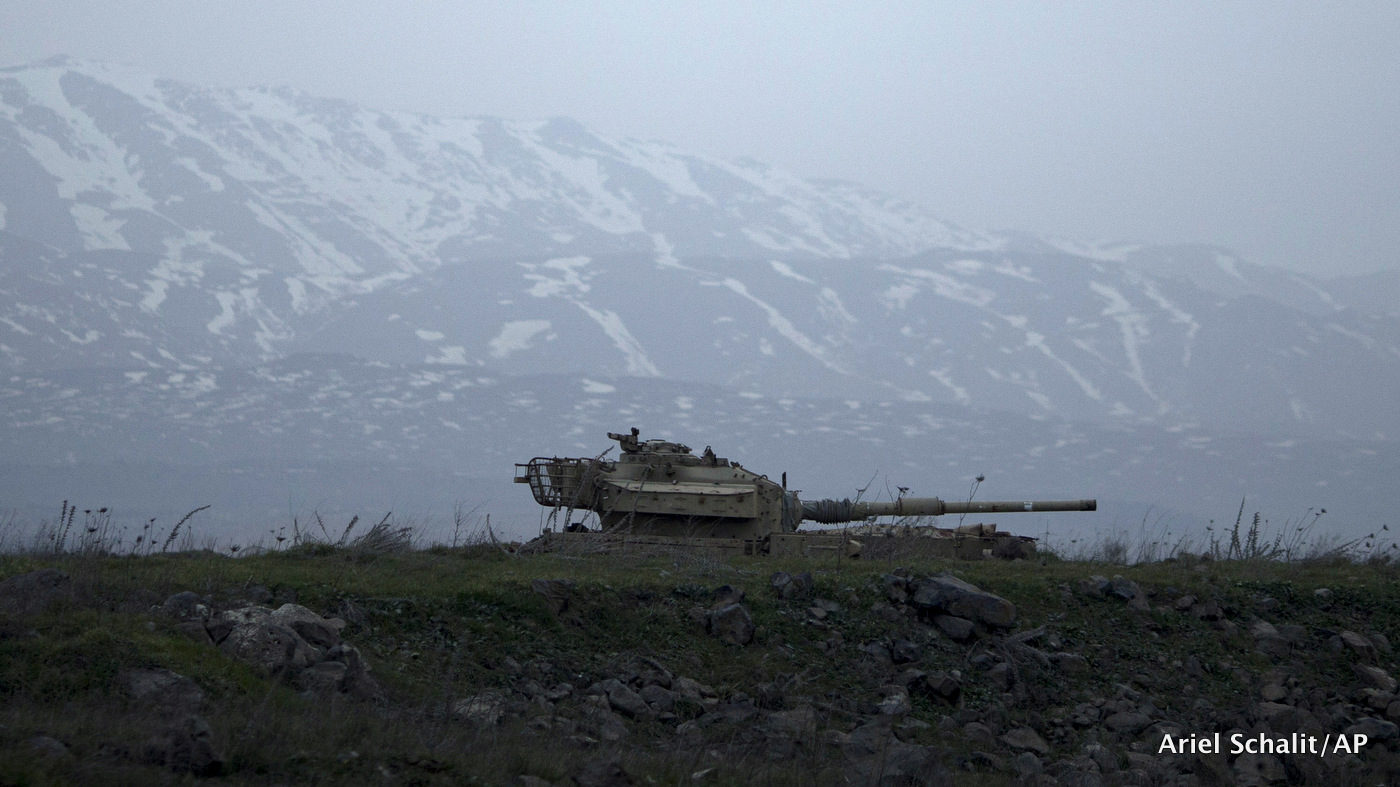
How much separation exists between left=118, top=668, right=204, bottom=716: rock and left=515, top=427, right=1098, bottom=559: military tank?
8.26 m

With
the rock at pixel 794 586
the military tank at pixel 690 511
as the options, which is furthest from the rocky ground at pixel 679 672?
the military tank at pixel 690 511

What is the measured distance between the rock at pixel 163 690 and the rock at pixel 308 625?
1.31 meters

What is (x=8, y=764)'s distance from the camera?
18.1 ft

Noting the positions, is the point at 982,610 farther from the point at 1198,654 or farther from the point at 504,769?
the point at 504,769

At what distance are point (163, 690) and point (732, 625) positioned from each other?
530 centimetres

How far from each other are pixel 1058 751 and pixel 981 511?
10.5m

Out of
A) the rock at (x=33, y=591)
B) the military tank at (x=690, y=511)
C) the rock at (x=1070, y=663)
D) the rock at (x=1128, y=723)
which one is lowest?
the rock at (x=1128, y=723)

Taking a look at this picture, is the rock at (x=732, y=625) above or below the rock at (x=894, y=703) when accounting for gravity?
above

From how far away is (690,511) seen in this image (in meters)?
17.3

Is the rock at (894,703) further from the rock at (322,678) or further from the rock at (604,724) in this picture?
the rock at (322,678)

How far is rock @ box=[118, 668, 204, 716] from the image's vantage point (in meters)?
7.23

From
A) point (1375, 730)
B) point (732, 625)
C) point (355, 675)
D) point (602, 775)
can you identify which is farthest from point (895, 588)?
point (602, 775)

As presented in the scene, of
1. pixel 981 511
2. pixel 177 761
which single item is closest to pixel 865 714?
pixel 177 761

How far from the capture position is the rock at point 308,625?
9117mm
